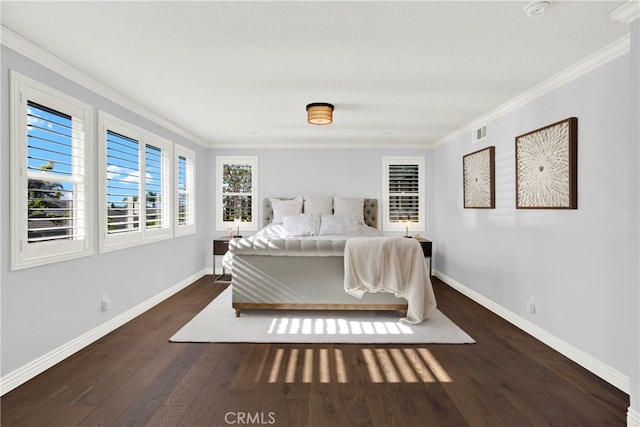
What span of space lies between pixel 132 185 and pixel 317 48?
2.71 meters

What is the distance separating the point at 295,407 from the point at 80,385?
1.54 metres

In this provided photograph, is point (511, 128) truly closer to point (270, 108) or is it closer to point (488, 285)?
point (488, 285)

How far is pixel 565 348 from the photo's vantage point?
298cm

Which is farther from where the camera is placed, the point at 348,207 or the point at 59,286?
the point at 348,207

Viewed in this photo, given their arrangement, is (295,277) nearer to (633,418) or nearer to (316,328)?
(316,328)

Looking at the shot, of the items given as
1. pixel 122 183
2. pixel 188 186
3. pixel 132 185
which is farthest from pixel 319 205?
pixel 122 183

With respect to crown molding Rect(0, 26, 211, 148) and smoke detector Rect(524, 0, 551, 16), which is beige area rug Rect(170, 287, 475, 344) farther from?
smoke detector Rect(524, 0, 551, 16)

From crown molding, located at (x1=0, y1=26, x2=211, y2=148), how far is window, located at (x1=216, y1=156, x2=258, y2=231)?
194 centimetres

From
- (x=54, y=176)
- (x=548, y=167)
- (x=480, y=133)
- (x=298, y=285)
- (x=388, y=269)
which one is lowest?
(x=298, y=285)

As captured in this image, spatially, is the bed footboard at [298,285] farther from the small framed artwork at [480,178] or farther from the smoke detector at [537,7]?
the smoke detector at [537,7]

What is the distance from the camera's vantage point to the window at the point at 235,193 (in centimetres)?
643

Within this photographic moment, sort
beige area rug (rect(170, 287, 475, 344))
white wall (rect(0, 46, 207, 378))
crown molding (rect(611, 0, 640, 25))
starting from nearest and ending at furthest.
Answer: crown molding (rect(611, 0, 640, 25))
white wall (rect(0, 46, 207, 378))
beige area rug (rect(170, 287, 475, 344))

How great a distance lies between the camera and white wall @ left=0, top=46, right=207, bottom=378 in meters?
2.38

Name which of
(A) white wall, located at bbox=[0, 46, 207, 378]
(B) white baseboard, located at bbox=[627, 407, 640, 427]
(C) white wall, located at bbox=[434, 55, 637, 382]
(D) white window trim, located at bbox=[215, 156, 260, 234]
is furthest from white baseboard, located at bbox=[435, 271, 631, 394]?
(A) white wall, located at bbox=[0, 46, 207, 378]
